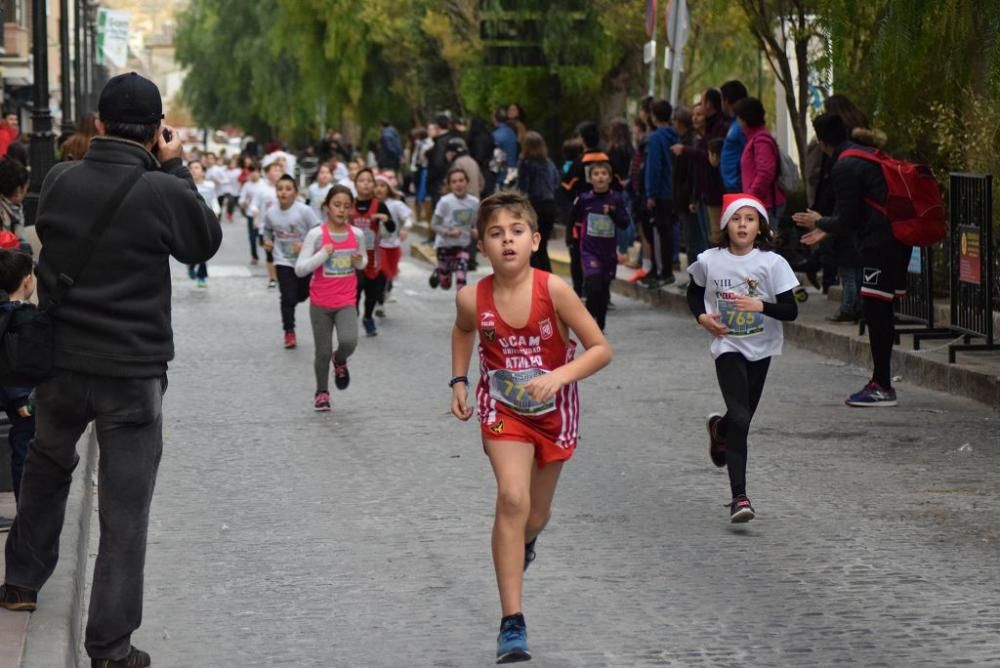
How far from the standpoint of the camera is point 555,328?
261 inches

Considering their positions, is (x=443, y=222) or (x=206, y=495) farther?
(x=443, y=222)

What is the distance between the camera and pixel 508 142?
2883 cm

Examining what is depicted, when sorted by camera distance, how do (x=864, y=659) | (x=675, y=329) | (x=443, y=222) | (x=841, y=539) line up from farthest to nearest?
(x=443, y=222) < (x=675, y=329) < (x=841, y=539) < (x=864, y=659)

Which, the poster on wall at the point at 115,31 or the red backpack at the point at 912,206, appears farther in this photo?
the poster on wall at the point at 115,31

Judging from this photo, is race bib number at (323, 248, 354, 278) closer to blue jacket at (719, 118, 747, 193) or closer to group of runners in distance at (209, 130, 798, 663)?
group of runners in distance at (209, 130, 798, 663)

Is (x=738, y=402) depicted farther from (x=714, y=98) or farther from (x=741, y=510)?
(x=714, y=98)

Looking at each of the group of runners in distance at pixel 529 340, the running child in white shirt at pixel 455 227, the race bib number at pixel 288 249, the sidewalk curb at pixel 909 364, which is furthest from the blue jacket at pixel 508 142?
the group of runners in distance at pixel 529 340

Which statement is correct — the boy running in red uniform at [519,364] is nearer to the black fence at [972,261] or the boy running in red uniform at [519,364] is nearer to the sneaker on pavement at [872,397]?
the sneaker on pavement at [872,397]

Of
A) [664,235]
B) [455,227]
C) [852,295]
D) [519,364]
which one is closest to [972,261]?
[852,295]

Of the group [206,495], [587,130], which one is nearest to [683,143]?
[587,130]

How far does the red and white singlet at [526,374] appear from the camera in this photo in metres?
6.60

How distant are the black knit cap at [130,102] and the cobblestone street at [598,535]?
5.94 ft

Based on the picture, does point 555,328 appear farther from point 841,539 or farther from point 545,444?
point 841,539

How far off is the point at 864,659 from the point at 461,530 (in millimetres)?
2759
